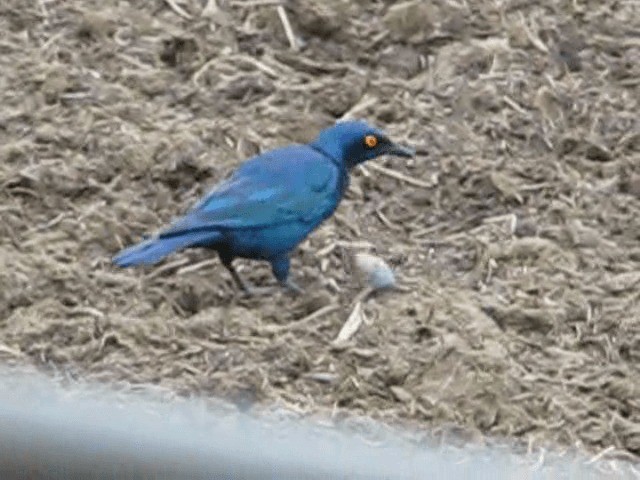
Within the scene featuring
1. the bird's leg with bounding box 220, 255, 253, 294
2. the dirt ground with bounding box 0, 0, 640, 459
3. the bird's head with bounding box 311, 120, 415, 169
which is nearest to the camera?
the dirt ground with bounding box 0, 0, 640, 459

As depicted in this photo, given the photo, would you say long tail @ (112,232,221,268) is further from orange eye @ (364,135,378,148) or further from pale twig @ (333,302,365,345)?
orange eye @ (364,135,378,148)

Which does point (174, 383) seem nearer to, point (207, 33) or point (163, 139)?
point (163, 139)

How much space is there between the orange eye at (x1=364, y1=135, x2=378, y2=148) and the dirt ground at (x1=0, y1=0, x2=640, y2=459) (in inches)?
8.9

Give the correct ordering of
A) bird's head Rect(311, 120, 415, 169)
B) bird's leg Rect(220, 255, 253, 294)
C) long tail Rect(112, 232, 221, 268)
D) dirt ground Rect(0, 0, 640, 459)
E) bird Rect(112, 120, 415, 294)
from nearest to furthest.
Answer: dirt ground Rect(0, 0, 640, 459), long tail Rect(112, 232, 221, 268), bird Rect(112, 120, 415, 294), bird's leg Rect(220, 255, 253, 294), bird's head Rect(311, 120, 415, 169)

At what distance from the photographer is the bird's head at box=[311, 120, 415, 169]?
177 inches

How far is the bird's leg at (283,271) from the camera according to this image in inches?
167

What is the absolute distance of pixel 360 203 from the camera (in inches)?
186

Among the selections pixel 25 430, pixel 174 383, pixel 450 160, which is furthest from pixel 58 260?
pixel 25 430

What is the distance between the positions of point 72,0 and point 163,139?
96cm

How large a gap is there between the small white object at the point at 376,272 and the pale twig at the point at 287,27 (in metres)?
1.20

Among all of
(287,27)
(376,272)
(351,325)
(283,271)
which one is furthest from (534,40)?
(351,325)

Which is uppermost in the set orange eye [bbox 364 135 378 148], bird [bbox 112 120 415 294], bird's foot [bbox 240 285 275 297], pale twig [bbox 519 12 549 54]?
bird [bbox 112 120 415 294]

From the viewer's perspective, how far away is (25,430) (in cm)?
90

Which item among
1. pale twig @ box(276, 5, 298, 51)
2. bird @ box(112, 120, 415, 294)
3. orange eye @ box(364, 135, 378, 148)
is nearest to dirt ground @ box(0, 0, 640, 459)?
pale twig @ box(276, 5, 298, 51)
